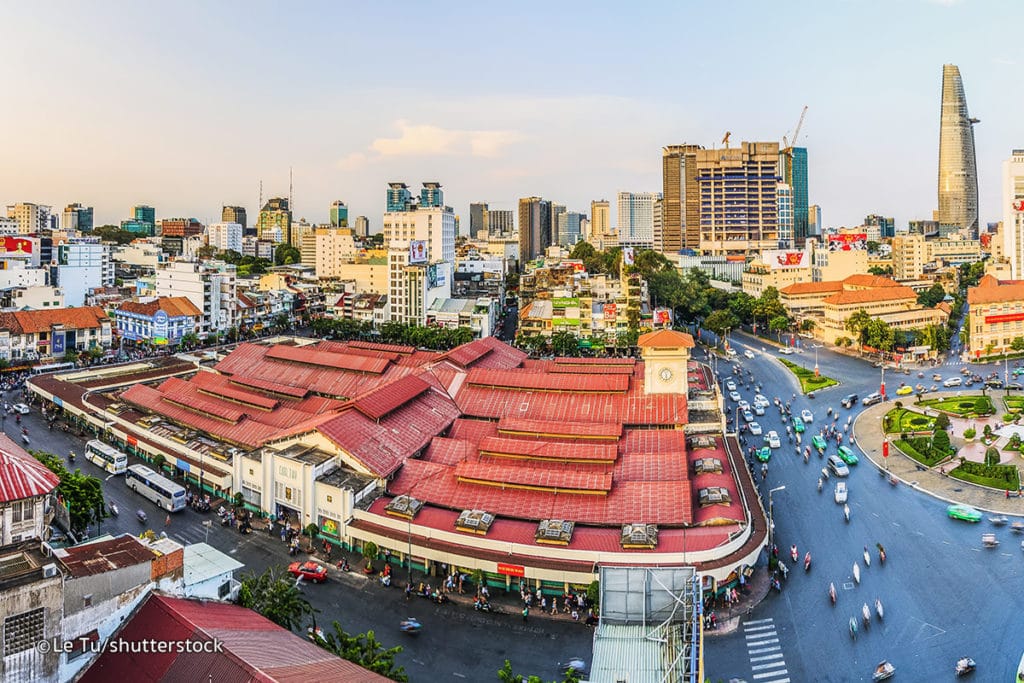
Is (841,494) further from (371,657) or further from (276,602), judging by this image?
(276,602)

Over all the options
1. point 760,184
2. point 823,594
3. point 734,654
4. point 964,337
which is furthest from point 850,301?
point 760,184

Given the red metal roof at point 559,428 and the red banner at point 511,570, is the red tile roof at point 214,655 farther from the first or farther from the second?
the red metal roof at point 559,428

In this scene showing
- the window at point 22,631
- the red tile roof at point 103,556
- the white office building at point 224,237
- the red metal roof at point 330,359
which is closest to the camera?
the window at point 22,631

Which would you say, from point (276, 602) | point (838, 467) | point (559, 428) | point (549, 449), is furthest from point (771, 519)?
point (276, 602)

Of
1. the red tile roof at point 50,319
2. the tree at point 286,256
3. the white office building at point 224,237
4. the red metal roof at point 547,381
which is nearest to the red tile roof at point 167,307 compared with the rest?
the red tile roof at point 50,319

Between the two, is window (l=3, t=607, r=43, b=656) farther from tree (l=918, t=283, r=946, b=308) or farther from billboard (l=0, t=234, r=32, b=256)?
tree (l=918, t=283, r=946, b=308)

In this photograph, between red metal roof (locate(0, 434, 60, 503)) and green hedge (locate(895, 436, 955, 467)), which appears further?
green hedge (locate(895, 436, 955, 467))

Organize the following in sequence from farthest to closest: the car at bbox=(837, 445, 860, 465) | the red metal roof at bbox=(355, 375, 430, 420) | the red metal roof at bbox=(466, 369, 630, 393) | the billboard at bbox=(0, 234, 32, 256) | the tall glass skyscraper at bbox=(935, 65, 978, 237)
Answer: the tall glass skyscraper at bbox=(935, 65, 978, 237), the billboard at bbox=(0, 234, 32, 256), the red metal roof at bbox=(466, 369, 630, 393), the car at bbox=(837, 445, 860, 465), the red metal roof at bbox=(355, 375, 430, 420)

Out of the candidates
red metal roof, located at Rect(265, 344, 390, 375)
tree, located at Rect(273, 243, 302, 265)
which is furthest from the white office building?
red metal roof, located at Rect(265, 344, 390, 375)
